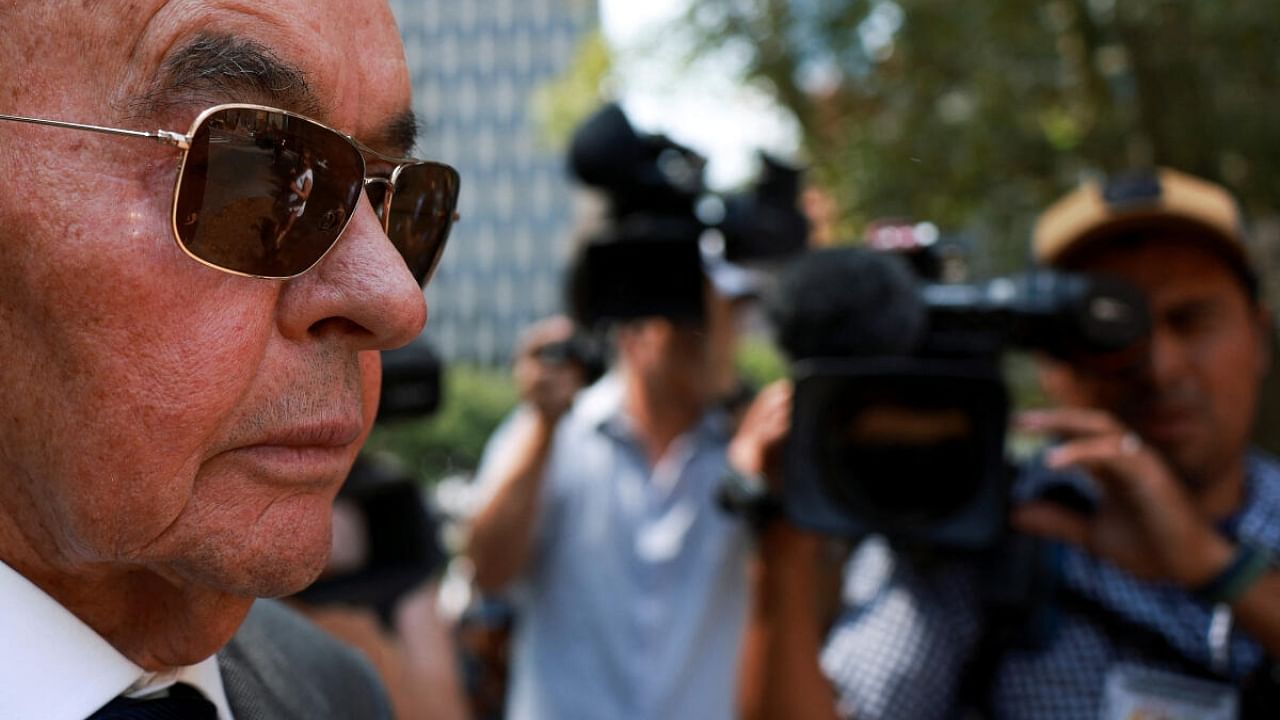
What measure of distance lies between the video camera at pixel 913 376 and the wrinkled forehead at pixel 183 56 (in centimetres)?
114

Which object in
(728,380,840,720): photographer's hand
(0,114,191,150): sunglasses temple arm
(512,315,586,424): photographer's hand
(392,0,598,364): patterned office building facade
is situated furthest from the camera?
(392,0,598,364): patterned office building facade

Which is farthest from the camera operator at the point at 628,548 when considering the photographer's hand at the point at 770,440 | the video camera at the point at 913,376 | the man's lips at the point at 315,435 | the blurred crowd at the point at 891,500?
the man's lips at the point at 315,435

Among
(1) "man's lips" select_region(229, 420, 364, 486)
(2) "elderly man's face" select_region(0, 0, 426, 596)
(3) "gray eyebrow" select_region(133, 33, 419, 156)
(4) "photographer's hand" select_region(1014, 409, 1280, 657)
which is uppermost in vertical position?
(3) "gray eyebrow" select_region(133, 33, 419, 156)

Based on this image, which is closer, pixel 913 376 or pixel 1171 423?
pixel 913 376

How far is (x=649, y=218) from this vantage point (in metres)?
2.72

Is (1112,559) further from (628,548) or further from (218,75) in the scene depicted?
(218,75)

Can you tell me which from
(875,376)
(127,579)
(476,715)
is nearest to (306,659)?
(127,579)

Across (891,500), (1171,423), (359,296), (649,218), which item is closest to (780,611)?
(891,500)

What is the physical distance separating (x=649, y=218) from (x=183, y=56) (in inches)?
72.6

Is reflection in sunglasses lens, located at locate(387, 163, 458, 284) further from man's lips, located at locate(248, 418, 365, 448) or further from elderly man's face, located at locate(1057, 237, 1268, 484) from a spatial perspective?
elderly man's face, located at locate(1057, 237, 1268, 484)

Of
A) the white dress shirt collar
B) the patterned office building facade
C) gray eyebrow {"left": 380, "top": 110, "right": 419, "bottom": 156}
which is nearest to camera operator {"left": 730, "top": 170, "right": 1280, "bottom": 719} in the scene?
gray eyebrow {"left": 380, "top": 110, "right": 419, "bottom": 156}

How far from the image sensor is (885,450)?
2.24 m

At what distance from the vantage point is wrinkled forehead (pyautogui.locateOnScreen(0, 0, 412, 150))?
2.87ft

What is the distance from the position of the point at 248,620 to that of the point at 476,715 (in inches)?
95.0
